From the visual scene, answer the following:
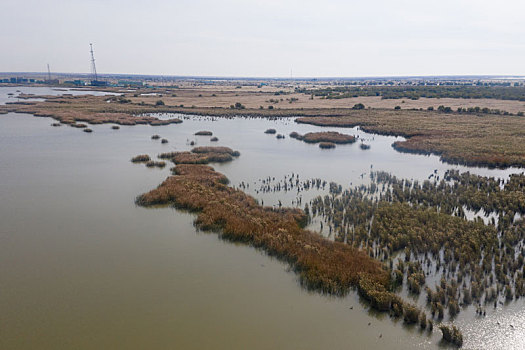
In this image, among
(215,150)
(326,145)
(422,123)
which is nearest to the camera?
(215,150)

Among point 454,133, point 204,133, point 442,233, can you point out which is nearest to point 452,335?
point 442,233

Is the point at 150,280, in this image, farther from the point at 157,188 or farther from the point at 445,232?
the point at 445,232

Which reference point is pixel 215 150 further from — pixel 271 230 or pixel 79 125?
pixel 79 125

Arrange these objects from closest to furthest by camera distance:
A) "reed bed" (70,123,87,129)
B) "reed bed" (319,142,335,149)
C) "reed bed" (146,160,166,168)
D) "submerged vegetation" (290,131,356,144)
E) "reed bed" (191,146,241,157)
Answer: "reed bed" (146,160,166,168) → "reed bed" (191,146,241,157) → "reed bed" (319,142,335,149) → "submerged vegetation" (290,131,356,144) → "reed bed" (70,123,87,129)

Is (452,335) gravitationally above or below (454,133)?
below

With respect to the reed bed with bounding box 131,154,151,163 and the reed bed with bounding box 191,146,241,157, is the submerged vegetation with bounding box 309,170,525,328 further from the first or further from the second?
the reed bed with bounding box 131,154,151,163

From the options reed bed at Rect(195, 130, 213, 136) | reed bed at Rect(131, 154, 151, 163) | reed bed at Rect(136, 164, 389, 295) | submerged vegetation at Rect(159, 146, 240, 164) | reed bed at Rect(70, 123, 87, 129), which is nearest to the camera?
reed bed at Rect(136, 164, 389, 295)

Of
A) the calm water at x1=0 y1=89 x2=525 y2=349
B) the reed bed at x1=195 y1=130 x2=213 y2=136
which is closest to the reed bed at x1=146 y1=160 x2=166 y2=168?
the calm water at x1=0 y1=89 x2=525 y2=349

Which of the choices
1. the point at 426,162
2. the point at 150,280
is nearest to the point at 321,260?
the point at 150,280

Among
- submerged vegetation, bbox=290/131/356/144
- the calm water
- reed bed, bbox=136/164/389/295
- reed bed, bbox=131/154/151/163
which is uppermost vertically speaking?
submerged vegetation, bbox=290/131/356/144
